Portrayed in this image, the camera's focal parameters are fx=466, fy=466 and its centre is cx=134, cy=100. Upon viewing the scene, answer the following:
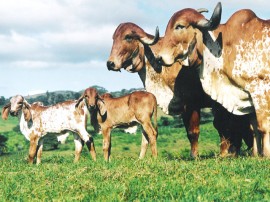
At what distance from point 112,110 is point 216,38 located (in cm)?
424

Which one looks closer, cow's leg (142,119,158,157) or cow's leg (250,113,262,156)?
cow's leg (250,113,262,156)

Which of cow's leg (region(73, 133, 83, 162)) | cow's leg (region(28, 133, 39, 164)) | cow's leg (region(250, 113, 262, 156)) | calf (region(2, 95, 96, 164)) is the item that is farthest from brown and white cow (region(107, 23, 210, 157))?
cow's leg (region(28, 133, 39, 164))

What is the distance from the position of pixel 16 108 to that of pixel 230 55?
6.83m

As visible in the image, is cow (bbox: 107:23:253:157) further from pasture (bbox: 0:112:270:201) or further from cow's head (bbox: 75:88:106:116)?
pasture (bbox: 0:112:270:201)

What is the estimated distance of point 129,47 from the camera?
35.7 feet

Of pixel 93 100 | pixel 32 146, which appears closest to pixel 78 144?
pixel 32 146

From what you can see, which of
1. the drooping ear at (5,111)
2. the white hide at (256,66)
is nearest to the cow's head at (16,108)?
the drooping ear at (5,111)

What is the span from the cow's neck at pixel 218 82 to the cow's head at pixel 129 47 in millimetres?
1653

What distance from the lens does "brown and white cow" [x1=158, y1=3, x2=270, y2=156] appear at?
27.6ft

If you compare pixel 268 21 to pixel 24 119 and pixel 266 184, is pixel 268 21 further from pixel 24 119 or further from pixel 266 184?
pixel 24 119

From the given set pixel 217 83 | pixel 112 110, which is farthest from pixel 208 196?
pixel 112 110

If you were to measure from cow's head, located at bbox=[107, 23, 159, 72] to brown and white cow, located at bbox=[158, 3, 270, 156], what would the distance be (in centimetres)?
151

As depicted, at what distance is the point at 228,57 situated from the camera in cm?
899

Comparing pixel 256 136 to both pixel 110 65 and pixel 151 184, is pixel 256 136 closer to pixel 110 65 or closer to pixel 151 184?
pixel 110 65
